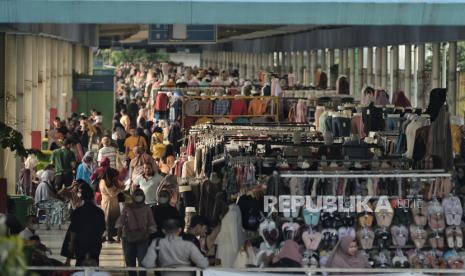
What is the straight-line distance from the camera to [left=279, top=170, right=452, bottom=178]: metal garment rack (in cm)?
1748

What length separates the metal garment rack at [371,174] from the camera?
57.4 feet

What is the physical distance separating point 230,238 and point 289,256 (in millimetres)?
1088

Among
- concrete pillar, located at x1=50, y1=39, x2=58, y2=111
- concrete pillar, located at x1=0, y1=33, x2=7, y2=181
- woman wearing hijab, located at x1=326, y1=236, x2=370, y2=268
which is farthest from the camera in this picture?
concrete pillar, located at x1=50, y1=39, x2=58, y2=111

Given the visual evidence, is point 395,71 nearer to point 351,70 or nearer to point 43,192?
point 351,70

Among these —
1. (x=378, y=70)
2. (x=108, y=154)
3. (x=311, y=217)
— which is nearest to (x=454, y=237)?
(x=311, y=217)

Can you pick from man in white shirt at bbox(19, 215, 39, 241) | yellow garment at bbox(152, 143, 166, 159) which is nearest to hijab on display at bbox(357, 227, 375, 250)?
man in white shirt at bbox(19, 215, 39, 241)

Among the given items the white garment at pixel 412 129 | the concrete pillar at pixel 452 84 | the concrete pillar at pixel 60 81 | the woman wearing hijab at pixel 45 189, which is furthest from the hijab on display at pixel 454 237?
the concrete pillar at pixel 60 81

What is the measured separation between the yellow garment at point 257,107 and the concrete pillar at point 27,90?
6.66 meters

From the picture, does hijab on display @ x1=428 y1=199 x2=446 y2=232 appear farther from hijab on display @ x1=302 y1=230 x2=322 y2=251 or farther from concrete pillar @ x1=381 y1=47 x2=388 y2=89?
concrete pillar @ x1=381 y1=47 x2=388 y2=89

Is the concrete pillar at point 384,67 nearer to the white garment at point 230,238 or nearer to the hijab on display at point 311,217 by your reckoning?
the white garment at point 230,238

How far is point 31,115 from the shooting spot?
3862cm

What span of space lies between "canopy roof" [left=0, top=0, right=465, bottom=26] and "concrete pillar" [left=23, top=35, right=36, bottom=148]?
1751 cm

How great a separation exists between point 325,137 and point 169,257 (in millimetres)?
7036

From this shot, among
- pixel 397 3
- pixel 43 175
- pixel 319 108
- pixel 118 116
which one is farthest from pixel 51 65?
pixel 397 3
